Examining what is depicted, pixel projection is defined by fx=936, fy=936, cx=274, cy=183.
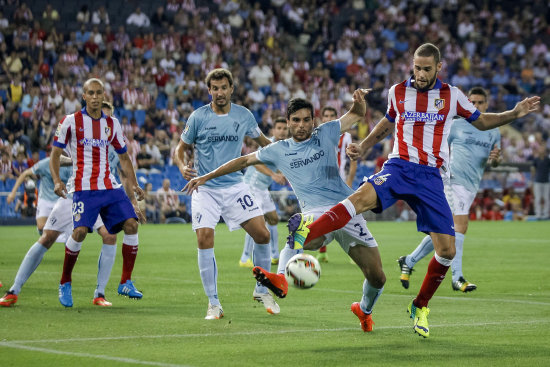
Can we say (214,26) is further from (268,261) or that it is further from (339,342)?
(339,342)

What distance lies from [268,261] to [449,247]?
99.3 inches

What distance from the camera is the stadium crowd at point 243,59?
28.0 m

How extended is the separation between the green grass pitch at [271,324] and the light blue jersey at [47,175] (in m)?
1.52

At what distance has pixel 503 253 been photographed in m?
18.0

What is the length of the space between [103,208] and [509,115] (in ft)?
15.2

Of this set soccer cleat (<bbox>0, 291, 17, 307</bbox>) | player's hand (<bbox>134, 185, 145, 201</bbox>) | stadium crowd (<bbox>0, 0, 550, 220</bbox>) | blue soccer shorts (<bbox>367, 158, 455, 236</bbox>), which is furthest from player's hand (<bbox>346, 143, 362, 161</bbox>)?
stadium crowd (<bbox>0, 0, 550, 220</bbox>)

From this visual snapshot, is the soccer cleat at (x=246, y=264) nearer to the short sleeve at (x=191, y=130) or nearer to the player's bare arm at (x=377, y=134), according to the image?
the short sleeve at (x=191, y=130)

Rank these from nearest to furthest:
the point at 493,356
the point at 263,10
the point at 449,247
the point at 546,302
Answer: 1. the point at 493,356
2. the point at 449,247
3. the point at 546,302
4. the point at 263,10

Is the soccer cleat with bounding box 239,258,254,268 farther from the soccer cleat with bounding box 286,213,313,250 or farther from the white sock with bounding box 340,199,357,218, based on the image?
the soccer cleat with bounding box 286,213,313,250

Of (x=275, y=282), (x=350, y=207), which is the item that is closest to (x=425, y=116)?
(x=350, y=207)

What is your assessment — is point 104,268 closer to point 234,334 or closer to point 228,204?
point 228,204

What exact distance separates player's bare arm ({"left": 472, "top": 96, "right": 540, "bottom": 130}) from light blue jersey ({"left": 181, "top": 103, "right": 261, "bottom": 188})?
2641 mm

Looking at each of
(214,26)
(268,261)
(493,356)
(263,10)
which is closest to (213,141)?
(268,261)

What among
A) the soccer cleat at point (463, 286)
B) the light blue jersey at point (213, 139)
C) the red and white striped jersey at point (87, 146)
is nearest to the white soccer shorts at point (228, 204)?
the light blue jersey at point (213, 139)
